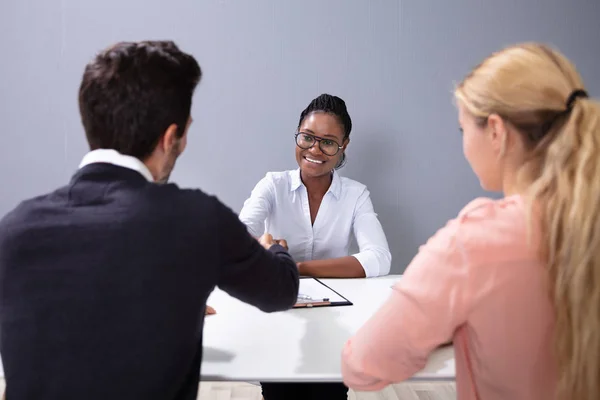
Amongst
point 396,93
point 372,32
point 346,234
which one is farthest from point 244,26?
point 346,234

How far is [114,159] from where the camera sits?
90cm

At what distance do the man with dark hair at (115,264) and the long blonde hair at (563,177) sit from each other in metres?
0.51

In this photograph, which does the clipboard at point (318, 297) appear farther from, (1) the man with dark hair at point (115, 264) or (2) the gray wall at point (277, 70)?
(2) the gray wall at point (277, 70)

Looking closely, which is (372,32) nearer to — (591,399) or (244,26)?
(244,26)

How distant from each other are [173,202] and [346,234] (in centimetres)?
147

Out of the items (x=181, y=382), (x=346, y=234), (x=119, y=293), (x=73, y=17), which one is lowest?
(x=346, y=234)

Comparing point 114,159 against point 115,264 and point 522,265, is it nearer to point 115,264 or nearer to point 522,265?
point 115,264

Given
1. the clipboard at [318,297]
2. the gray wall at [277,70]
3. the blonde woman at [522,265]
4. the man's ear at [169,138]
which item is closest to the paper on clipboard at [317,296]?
the clipboard at [318,297]

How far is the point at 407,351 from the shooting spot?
3.00 feet

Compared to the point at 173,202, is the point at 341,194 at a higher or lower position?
lower

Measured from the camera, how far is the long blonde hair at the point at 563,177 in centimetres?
81

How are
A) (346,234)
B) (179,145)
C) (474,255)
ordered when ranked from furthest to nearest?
(346,234) < (179,145) < (474,255)

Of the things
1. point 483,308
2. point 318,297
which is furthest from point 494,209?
point 318,297

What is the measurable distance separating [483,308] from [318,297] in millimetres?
705
